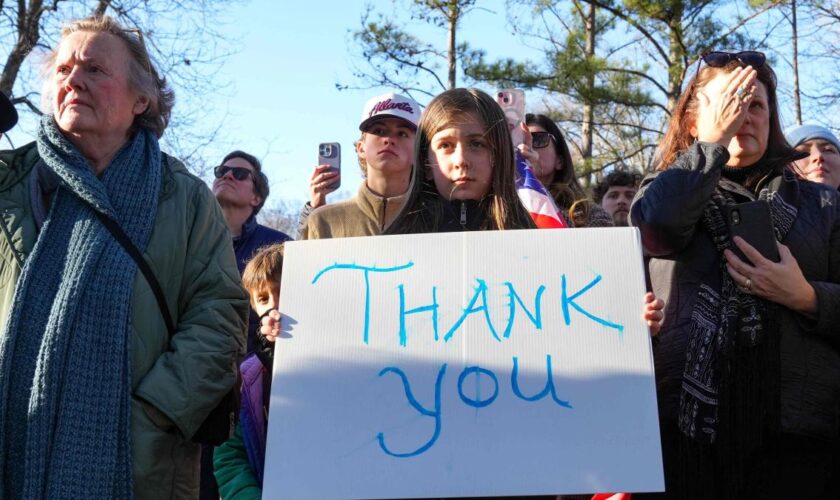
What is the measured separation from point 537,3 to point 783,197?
1427 cm

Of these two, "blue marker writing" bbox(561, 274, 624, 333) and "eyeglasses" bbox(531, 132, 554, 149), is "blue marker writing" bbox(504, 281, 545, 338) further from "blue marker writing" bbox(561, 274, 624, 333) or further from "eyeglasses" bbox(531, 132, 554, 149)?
"eyeglasses" bbox(531, 132, 554, 149)

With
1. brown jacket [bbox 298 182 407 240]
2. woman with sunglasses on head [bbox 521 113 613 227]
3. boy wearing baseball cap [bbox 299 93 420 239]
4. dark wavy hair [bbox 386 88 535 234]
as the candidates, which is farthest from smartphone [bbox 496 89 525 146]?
dark wavy hair [bbox 386 88 535 234]

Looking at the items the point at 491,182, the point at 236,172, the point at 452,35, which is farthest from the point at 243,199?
the point at 452,35

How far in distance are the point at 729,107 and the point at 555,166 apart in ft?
5.37

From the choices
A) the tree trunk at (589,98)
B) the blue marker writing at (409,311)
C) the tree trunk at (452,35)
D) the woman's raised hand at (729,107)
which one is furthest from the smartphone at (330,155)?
the tree trunk at (589,98)

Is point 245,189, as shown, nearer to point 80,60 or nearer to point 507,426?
point 80,60

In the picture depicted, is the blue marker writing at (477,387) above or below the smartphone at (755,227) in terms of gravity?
below

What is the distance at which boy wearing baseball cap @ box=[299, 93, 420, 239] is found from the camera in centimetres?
346

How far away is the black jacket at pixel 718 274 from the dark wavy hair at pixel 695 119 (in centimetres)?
11

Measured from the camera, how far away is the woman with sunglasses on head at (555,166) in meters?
4.05

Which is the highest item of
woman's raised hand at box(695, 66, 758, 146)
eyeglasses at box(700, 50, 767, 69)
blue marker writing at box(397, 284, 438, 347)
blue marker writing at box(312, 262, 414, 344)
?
eyeglasses at box(700, 50, 767, 69)

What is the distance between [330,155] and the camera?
15.2 ft

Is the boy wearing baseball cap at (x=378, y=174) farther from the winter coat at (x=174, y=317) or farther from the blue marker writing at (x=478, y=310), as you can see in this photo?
the blue marker writing at (x=478, y=310)

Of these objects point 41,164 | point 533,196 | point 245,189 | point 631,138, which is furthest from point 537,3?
point 41,164
